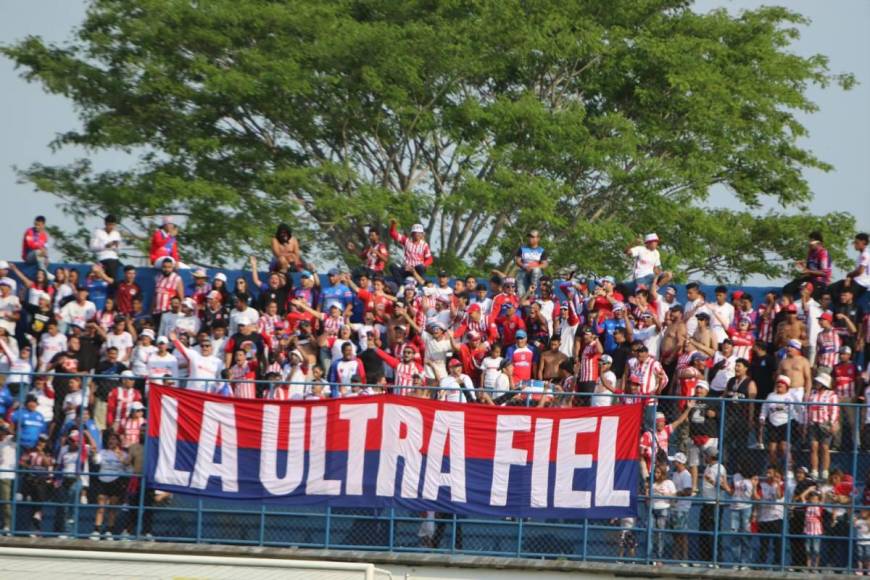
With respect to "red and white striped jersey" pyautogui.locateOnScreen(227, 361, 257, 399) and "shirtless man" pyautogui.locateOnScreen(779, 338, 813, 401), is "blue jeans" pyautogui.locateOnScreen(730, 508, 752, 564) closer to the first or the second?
"shirtless man" pyautogui.locateOnScreen(779, 338, 813, 401)

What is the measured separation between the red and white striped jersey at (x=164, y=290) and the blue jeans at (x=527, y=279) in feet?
17.6

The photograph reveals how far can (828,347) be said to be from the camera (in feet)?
68.5

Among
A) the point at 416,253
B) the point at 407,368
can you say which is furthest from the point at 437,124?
the point at 407,368

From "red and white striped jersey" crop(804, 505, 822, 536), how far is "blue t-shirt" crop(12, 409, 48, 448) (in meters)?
9.34

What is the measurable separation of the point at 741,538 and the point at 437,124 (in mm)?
17445

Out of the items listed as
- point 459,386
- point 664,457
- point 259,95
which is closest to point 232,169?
point 259,95

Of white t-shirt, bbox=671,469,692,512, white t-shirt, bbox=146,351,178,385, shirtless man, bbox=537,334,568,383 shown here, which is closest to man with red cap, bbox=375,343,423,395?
shirtless man, bbox=537,334,568,383

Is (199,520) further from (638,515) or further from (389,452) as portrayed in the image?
(638,515)

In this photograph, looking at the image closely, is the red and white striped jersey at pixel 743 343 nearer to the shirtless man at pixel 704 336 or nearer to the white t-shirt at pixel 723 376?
the shirtless man at pixel 704 336

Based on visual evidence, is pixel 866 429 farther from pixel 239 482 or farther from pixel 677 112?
pixel 677 112

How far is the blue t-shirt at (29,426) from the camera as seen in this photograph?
1855 cm

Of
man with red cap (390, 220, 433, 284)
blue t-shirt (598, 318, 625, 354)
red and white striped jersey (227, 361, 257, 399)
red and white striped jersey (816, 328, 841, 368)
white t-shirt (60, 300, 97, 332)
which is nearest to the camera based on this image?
red and white striped jersey (227, 361, 257, 399)

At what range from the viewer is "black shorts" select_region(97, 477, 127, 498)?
18.5 m

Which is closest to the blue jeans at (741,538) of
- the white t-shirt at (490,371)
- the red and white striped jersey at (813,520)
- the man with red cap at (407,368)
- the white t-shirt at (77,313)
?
the red and white striped jersey at (813,520)
